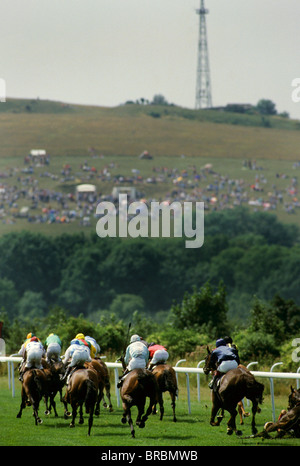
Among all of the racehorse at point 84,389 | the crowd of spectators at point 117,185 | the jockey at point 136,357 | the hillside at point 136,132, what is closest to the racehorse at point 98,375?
the racehorse at point 84,389

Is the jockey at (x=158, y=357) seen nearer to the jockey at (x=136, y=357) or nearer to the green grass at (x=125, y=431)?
the green grass at (x=125, y=431)

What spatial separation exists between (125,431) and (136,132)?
388ft

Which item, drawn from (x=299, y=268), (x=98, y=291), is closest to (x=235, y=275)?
(x=299, y=268)

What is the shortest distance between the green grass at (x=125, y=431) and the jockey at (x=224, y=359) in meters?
0.94

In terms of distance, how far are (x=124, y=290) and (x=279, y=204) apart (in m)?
24.7

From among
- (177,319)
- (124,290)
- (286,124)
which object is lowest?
(124,290)

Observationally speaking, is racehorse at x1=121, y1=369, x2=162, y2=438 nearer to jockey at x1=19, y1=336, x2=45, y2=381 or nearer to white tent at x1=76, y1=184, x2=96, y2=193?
jockey at x1=19, y1=336, x2=45, y2=381

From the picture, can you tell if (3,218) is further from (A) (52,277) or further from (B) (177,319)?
(B) (177,319)

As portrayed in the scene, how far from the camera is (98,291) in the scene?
352ft

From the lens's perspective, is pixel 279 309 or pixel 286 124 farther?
pixel 286 124

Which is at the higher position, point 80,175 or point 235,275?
point 80,175

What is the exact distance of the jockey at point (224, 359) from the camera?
605 inches

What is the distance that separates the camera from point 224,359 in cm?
1551
